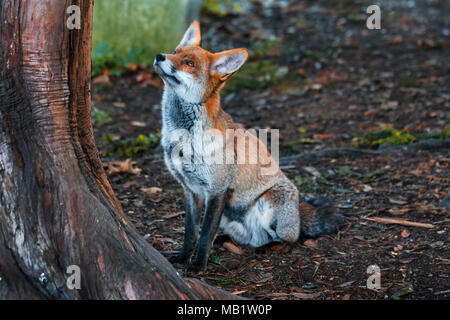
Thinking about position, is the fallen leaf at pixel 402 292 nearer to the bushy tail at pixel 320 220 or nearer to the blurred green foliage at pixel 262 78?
the bushy tail at pixel 320 220

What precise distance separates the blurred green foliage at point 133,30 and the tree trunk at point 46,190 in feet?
24.2

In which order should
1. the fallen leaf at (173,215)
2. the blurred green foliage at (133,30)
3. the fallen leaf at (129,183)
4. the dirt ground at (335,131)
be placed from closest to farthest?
the dirt ground at (335,131) → the fallen leaf at (173,215) → the fallen leaf at (129,183) → the blurred green foliage at (133,30)

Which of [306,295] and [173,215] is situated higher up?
[173,215]

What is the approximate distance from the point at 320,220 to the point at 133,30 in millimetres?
7117

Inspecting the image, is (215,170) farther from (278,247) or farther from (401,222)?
(401,222)

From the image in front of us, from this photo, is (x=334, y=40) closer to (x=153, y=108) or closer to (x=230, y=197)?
(x=153, y=108)

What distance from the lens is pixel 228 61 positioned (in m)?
5.07

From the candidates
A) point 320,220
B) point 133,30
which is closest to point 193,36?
point 320,220

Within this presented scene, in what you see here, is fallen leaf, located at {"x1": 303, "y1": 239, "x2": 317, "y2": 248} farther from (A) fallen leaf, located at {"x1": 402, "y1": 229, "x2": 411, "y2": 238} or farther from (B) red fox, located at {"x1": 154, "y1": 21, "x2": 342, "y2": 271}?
(A) fallen leaf, located at {"x1": 402, "y1": 229, "x2": 411, "y2": 238}

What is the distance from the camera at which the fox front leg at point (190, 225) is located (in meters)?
5.22

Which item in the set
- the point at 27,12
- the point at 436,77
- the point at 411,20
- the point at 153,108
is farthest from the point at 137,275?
the point at 411,20

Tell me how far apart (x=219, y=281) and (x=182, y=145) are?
52.6 inches

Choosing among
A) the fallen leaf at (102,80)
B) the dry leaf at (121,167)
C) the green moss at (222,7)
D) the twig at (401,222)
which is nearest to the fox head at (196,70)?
the dry leaf at (121,167)

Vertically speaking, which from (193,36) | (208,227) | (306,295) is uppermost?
(193,36)
